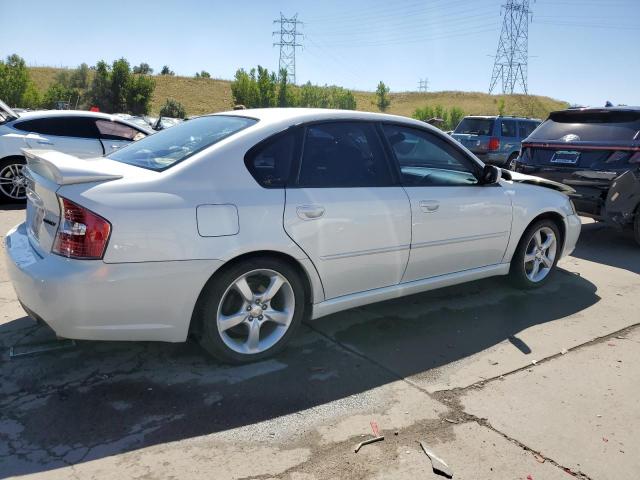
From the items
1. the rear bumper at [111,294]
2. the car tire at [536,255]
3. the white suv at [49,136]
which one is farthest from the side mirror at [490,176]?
the white suv at [49,136]

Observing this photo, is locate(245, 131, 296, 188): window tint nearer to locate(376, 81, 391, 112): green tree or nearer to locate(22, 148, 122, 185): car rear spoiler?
locate(22, 148, 122, 185): car rear spoiler

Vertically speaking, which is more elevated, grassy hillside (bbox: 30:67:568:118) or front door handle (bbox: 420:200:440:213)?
grassy hillside (bbox: 30:67:568:118)

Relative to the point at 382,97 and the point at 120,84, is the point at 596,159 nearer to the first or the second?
the point at 120,84

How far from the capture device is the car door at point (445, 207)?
402cm

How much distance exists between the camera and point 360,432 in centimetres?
284

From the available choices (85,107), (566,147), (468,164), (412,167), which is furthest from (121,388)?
(85,107)

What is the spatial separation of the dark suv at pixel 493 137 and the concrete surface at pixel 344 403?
11405 millimetres

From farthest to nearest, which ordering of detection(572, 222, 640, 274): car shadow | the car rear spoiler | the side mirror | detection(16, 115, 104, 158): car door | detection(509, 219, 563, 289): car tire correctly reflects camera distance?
detection(16, 115, 104, 158): car door < detection(572, 222, 640, 274): car shadow < detection(509, 219, 563, 289): car tire < the side mirror < the car rear spoiler

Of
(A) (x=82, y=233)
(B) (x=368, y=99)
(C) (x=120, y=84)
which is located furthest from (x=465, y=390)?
(B) (x=368, y=99)

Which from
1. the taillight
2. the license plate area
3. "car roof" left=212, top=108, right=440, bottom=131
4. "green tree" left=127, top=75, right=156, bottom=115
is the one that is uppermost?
"green tree" left=127, top=75, right=156, bottom=115

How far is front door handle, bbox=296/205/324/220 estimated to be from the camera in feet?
11.1

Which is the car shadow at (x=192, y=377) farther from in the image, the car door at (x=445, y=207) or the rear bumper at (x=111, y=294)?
the car door at (x=445, y=207)

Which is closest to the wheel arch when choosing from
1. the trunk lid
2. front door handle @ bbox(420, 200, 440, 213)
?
the trunk lid

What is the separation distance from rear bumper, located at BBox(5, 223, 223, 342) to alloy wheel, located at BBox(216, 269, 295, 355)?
0.86ft
